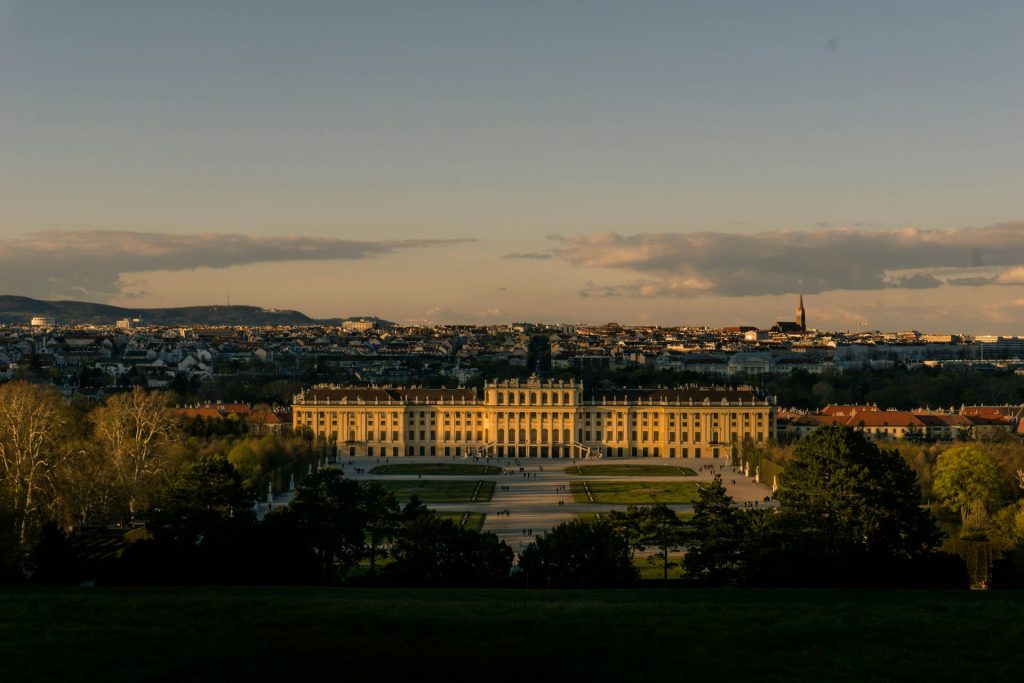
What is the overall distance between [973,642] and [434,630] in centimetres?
816

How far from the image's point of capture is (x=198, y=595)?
23.9 metres

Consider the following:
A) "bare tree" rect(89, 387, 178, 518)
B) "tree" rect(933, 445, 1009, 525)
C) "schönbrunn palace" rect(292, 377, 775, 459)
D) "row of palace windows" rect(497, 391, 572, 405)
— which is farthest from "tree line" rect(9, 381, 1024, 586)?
"row of palace windows" rect(497, 391, 572, 405)

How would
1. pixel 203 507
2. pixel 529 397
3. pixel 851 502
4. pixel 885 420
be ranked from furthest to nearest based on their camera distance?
1. pixel 529 397
2. pixel 885 420
3. pixel 203 507
4. pixel 851 502

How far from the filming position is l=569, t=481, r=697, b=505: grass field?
212ft

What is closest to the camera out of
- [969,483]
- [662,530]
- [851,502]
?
[851,502]

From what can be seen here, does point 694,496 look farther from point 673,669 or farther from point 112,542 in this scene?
point 673,669

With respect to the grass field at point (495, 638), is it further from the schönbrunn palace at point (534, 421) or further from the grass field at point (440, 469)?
the schönbrunn palace at point (534, 421)

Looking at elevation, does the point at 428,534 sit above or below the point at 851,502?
below

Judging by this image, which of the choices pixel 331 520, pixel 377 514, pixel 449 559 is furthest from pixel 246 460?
pixel 449 559

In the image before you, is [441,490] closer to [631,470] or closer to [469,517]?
[469,517]

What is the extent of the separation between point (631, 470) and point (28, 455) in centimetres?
5191

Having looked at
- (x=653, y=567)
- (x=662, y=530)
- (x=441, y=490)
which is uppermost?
(x=662, y=530)

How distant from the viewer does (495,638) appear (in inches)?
794

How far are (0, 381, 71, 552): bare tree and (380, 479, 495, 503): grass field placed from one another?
20784mm
